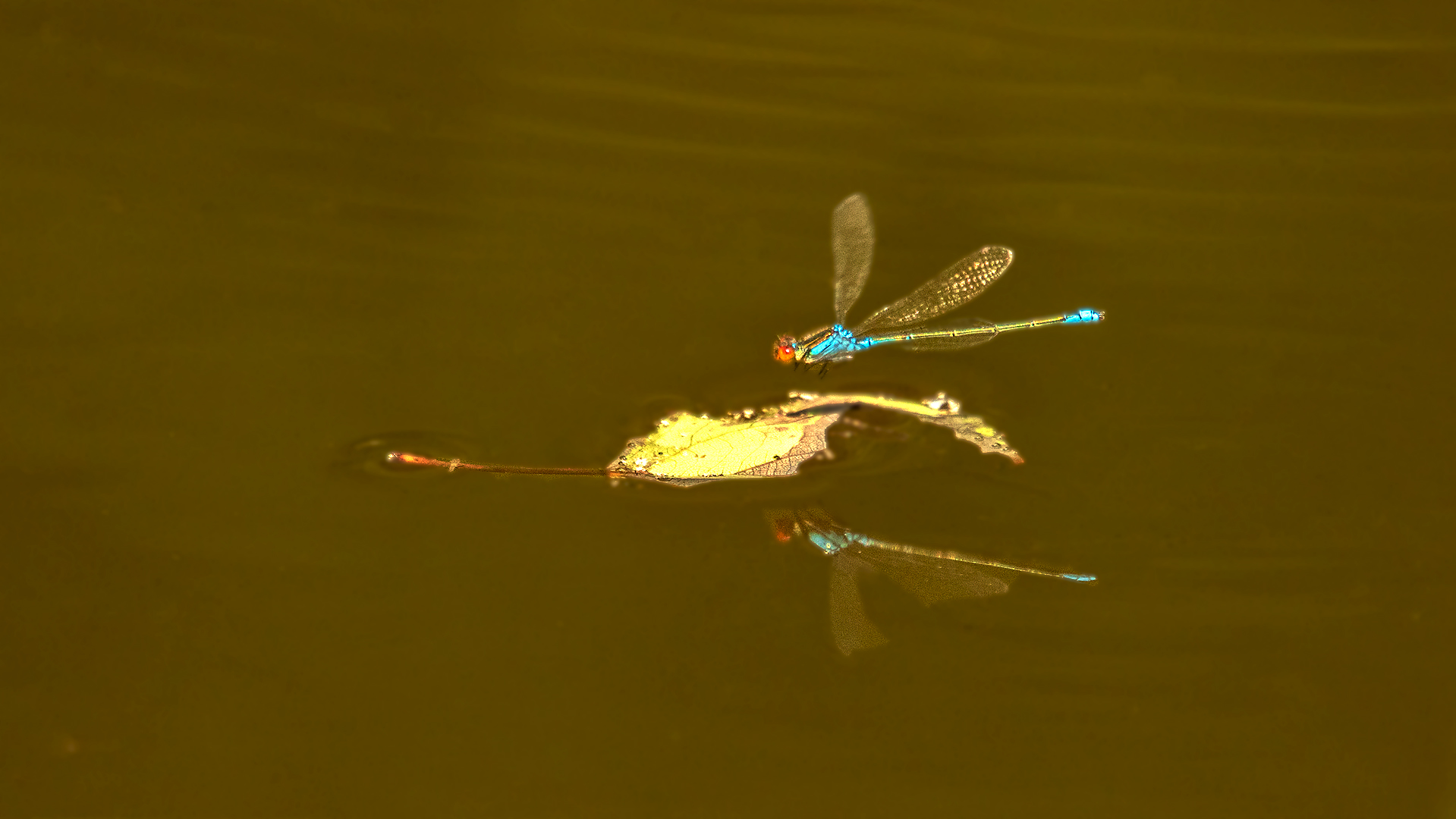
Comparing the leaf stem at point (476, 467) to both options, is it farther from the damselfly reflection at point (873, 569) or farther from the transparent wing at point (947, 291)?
the transparent wing at point (947, 291)

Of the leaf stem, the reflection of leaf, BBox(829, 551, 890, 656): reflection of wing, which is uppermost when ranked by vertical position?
the leaf stem

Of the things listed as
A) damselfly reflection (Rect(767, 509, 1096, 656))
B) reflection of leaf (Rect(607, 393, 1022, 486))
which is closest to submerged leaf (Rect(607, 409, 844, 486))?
reflection of leaf (Rect(607, 393, 1022, 486))

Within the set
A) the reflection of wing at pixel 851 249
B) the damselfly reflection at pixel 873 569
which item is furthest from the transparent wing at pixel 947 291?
the damselfly reflection at pixel 873 569

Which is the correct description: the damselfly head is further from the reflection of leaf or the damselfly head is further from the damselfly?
the reflection of leaf

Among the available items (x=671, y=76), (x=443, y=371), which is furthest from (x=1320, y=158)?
(x=443, y=371)

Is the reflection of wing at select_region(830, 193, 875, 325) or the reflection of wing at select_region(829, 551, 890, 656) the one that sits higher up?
the reflection of wing at select_region(830, 193, 875, 325)

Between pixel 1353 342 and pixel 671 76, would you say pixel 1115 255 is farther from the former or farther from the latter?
pixel 671 76
